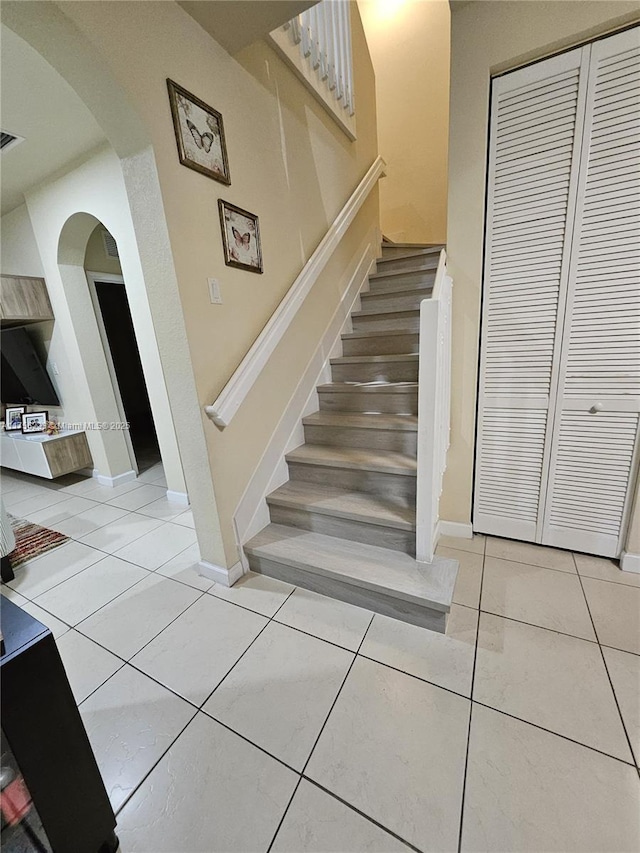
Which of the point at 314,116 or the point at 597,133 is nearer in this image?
the point at 597,133

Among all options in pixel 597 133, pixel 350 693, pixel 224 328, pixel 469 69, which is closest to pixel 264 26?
pixel 469 69

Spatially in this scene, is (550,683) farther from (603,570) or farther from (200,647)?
(200,647)

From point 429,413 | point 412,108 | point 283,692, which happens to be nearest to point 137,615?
point 283,692

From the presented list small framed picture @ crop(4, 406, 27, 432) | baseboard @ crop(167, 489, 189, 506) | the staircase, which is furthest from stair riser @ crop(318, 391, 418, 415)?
small framed picture @ crop(4, 406, 27, 432)

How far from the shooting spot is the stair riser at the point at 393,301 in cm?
260

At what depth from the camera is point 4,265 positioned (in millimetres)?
3238

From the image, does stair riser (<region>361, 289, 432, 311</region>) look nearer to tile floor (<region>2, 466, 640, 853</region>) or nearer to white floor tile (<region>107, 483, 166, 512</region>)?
tile floor (<region>2, 466, 640, 853</region>)

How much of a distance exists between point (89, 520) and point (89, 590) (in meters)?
1.02

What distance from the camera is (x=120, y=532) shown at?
96.7 inches

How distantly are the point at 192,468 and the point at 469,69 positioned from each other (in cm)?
231

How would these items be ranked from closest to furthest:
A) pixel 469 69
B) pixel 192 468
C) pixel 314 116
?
1. pixel 469 69
2. pixel 192 468
3. pixel 314 116

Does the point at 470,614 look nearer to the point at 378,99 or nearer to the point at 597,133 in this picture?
the point at 597,133

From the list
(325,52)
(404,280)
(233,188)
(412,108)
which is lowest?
(404,280)

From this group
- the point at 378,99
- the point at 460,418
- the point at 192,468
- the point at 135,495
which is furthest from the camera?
the point at 378,99
